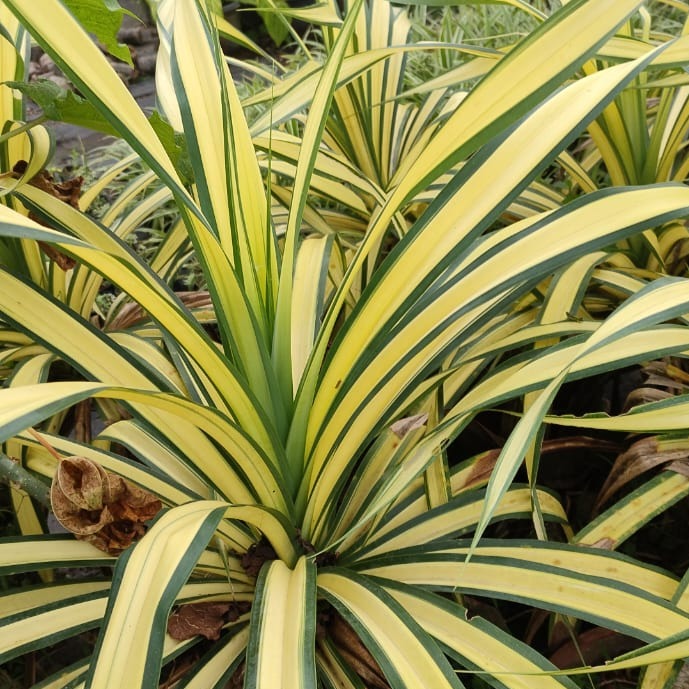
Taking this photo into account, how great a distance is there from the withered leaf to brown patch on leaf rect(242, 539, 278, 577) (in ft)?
0.17

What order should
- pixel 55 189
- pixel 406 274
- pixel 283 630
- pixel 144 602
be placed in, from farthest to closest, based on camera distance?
1. pixel 55 189
2. pixel 406 274
3. pixel 283 630
4. pixel 144 602

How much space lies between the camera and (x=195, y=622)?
0.78 meters

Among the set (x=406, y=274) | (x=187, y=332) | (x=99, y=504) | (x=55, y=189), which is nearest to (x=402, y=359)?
(x=406, y=274)

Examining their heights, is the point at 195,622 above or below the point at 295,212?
below

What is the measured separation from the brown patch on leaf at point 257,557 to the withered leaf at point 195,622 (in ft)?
0.17

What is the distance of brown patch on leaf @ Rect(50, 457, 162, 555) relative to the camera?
0.69 meters

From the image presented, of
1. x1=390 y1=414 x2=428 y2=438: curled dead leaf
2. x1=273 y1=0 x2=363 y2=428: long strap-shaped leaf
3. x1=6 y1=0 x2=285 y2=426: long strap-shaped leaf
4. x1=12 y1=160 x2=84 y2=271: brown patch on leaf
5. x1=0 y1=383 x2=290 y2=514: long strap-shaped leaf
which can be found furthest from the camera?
x1=12 y1=160 x2=84 y2=271: brown patch on leaf

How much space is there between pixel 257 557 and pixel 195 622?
0.29 ft

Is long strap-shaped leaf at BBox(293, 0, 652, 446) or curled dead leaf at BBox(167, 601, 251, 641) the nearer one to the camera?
long strap-shaped leaf at BBox(293, 0, 652, 446)

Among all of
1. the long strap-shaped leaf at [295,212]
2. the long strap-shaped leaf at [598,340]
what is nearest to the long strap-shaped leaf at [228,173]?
the long strap-shaped leaf at [295,212]

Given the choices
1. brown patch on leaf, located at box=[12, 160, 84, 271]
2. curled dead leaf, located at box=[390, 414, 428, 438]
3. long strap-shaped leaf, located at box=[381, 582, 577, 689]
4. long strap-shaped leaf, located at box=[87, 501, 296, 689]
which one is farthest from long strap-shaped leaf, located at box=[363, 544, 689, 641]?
brown patch on leaf, located at box=[12, 160, 84, 271]

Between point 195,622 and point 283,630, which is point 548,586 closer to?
point 283,630

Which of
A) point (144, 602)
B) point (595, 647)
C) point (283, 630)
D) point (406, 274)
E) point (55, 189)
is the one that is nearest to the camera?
point (144, 602)

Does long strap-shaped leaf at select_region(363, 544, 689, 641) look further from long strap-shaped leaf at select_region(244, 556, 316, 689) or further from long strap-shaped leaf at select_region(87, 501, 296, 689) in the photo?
long strap-shaped leaf at select_region(87, 501, 296, 689)
